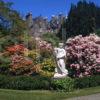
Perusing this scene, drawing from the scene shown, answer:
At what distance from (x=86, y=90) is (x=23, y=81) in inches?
115

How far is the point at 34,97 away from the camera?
1781 cm

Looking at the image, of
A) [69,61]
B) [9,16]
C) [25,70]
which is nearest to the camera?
[25,70]

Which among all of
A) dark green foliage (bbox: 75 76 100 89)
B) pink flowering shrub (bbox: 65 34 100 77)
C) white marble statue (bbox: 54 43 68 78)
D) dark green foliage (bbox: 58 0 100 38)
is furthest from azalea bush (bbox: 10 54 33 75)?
dark green foliage (bbox: 58 0 100 38)

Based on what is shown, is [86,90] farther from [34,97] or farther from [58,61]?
[58,61]

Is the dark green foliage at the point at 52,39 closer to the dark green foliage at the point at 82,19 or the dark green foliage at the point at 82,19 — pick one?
the dark green foliage at the point at 82,19

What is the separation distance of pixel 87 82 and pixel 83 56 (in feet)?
11.9

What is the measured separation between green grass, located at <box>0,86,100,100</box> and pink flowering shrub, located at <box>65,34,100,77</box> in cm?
446

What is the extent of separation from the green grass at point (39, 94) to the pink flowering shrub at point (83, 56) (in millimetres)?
4459

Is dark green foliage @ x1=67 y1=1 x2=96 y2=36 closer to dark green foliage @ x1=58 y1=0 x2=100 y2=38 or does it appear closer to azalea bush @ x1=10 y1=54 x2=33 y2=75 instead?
dark green foliage @ x1=58 y1=0 x2=100 y2=38

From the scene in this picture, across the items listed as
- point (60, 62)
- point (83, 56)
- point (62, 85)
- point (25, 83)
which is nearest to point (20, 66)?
point (60, 62)

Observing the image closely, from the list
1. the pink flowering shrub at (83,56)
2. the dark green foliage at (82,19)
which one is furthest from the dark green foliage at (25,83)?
the dark green foliage at (82,19)

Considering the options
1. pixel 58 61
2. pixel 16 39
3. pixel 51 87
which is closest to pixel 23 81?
pixel 51 87

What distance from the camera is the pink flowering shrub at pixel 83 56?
24359 millimetres

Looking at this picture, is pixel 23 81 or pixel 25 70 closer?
pixel 23 81
